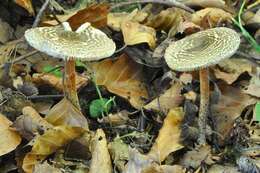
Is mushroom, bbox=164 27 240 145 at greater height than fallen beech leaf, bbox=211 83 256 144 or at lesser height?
greater

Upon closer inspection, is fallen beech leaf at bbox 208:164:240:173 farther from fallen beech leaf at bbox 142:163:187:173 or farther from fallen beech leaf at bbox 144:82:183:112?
fallen beech leaf at bbox 144:82:183:112

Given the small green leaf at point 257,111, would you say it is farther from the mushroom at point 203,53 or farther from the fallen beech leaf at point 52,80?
the fallen beech leaf at point 52,80

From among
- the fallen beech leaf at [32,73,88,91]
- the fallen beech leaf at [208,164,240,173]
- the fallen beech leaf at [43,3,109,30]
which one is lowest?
the fallen beech leaf at [208,164,240,173]

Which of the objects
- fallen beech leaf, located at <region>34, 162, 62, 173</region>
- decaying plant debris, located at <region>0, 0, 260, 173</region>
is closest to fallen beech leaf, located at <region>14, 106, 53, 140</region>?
decaying plant debris, located at <region>0, 0, 260, 173</region>

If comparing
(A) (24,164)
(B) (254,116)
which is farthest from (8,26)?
(B) (254,116)

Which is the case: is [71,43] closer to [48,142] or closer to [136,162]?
[48,142]

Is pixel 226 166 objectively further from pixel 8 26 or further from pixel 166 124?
pixel 8 26

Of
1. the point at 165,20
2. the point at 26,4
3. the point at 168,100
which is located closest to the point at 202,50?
the point at 168,100
